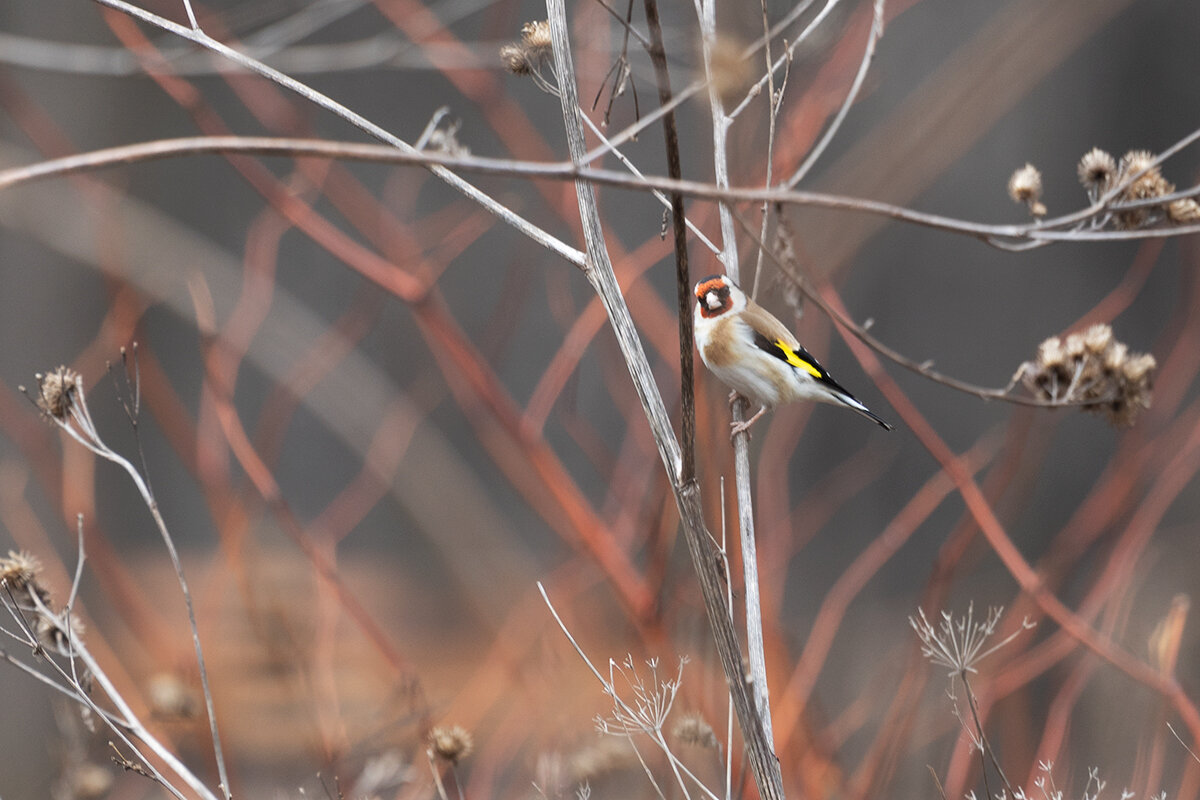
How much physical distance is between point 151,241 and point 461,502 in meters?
1.33

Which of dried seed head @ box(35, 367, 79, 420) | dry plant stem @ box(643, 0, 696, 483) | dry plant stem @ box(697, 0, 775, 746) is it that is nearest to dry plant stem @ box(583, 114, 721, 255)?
dry plant stem @ box(697, 0, 775, 746)

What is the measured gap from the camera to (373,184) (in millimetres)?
3293

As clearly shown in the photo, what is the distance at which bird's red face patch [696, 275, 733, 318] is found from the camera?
1734mm

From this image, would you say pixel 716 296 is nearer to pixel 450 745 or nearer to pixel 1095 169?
pixel 1095 169

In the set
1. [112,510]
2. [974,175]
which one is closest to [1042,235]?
[974,175]

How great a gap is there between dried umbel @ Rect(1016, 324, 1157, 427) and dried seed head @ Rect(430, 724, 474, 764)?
0.78 meters

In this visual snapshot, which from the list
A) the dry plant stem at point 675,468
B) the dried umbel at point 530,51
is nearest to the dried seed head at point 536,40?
the dried umbel at point 530,51

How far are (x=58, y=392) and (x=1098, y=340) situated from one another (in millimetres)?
1146

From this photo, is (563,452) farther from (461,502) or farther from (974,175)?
(974,175)

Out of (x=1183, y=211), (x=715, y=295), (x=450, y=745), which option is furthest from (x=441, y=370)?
(x=1183, y=211)

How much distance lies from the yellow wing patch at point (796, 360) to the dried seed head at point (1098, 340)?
58cm

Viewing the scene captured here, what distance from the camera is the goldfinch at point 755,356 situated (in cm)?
154

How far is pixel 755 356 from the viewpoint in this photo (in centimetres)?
157

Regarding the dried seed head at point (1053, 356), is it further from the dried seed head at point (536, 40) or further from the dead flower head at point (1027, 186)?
the dried seed head at point (536, 40)
